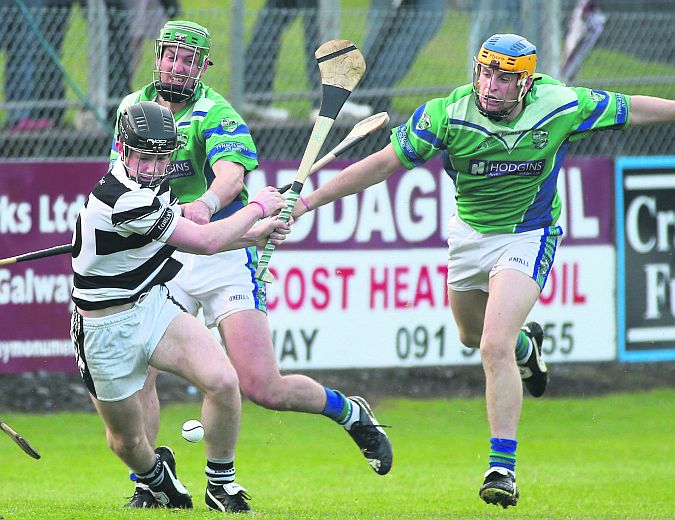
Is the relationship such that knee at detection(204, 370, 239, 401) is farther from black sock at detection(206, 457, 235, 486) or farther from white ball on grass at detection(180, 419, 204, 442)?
black sock at detection(206, 457, 235, 486)

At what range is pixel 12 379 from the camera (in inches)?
426

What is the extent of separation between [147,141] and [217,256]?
1332 mm

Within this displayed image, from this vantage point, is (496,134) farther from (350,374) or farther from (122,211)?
(350,374)

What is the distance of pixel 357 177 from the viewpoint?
6.92m

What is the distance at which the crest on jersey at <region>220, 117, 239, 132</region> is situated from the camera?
6.81 meters

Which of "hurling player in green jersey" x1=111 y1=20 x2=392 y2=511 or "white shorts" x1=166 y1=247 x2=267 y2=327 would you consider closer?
"hurling player in green jersey" x1=111 y1=20 x2=392 y2=511

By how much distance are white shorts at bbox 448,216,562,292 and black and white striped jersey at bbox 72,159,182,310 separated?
5.96 ft

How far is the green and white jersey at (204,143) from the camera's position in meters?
6.77

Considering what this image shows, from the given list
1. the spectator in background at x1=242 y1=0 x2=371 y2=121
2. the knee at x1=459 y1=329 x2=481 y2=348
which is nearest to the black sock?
the knee at x1=459 y1=329 x2=481 y2=348

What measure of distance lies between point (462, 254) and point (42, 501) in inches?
102

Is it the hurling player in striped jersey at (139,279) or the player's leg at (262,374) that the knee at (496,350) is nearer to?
the player's leg at (262,374)

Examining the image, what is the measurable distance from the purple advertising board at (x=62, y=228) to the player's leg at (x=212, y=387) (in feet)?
11.5

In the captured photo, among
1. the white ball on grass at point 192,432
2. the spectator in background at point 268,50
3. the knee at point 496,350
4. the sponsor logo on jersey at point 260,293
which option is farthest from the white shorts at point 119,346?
the spectator in background at point 268,50

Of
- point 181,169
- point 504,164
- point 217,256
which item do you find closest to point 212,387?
point 217,256
